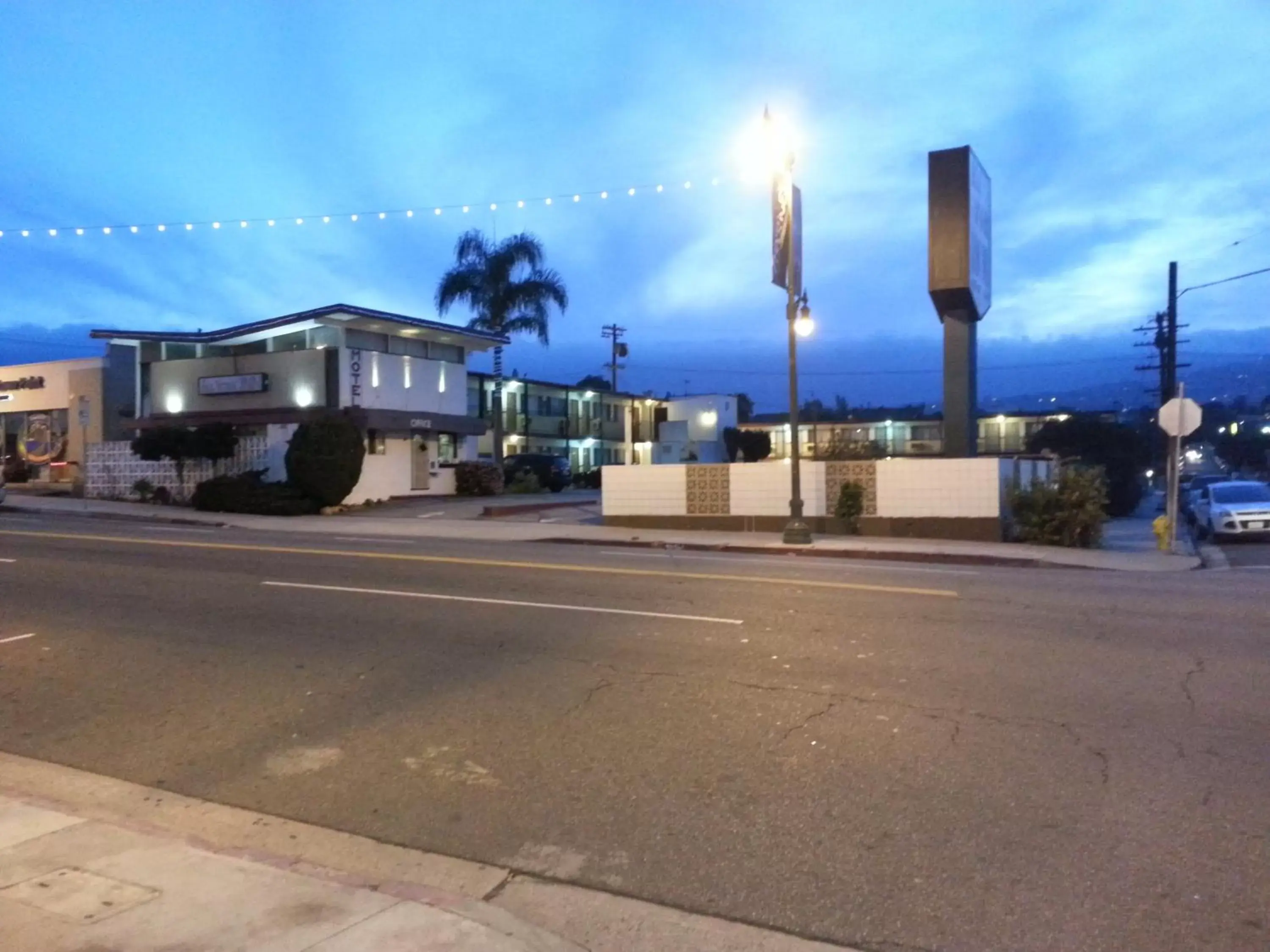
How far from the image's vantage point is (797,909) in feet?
16.7

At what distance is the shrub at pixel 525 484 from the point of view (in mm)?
40531

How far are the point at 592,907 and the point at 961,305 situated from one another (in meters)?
A: 22.6

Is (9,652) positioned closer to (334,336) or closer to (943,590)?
(943,590)

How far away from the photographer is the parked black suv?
142 feet

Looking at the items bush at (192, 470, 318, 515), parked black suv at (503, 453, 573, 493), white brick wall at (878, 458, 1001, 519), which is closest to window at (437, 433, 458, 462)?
parked black suv at (503, 453, 573, 493)

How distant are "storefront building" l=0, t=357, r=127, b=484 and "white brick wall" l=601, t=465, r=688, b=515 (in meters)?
24.5

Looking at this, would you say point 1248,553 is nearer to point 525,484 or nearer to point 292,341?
point 525,484

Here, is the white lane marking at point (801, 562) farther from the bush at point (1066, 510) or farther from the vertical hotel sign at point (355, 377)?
the vertical hotel sign at point (355, 377)

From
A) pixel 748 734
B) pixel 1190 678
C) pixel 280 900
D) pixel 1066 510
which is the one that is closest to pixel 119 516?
pixel 1066 510

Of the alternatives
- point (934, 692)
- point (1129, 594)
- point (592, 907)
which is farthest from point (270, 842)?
point (1129, 594)

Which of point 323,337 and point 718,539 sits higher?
point 323,337

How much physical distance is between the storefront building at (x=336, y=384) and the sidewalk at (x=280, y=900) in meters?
27.4

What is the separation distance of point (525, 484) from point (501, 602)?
90.8ft

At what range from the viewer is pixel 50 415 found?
4453cm
